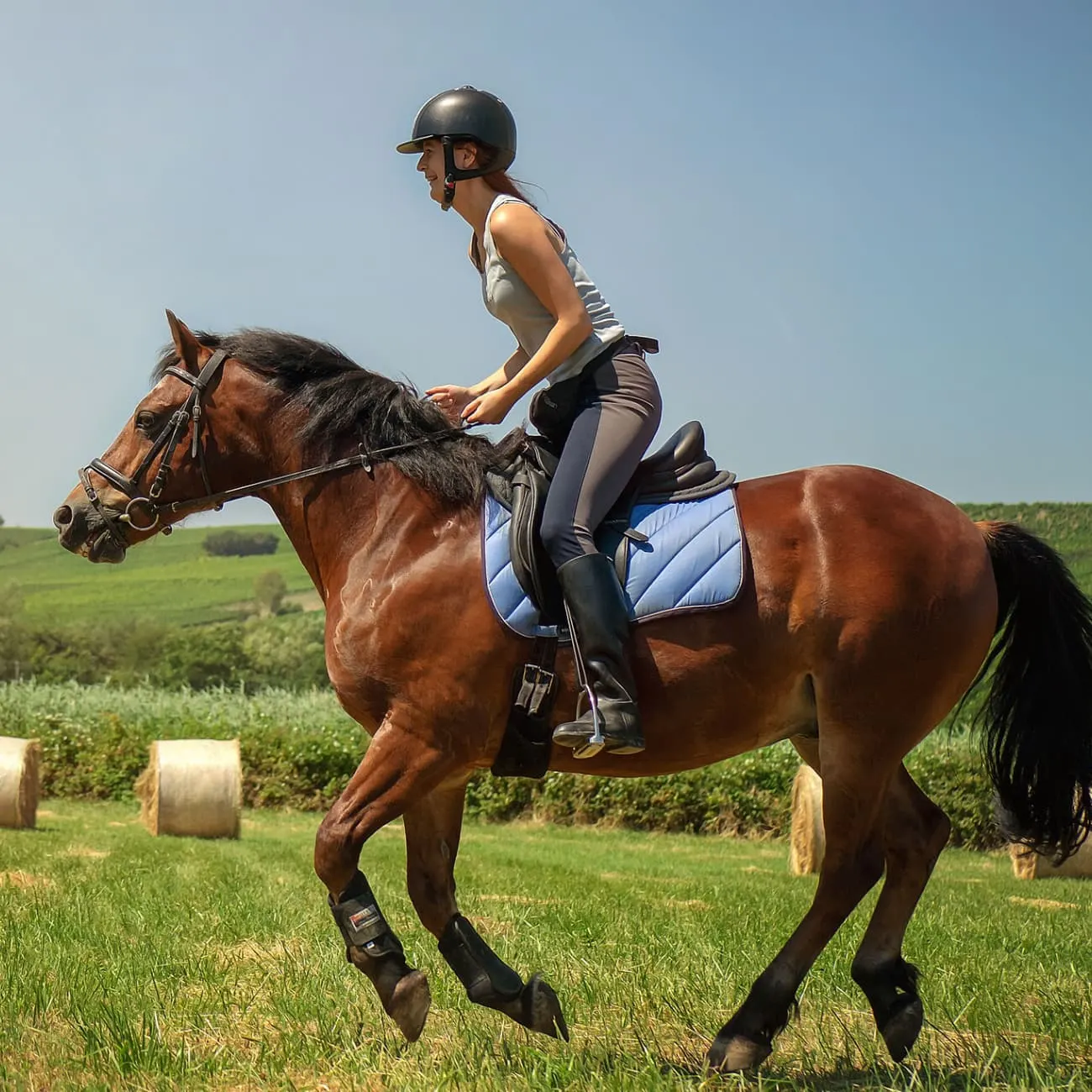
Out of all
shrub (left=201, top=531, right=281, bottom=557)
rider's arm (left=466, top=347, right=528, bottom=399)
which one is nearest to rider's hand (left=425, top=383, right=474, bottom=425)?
rider's arm (left=466, top=347, right=528, bottom=399)

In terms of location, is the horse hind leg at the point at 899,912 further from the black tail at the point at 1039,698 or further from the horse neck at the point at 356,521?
the horse neck at the point at 356,521

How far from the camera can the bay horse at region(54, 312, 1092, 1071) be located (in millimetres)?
4484

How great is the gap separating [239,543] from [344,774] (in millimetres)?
45847

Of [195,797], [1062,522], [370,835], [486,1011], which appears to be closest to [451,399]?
[370,835]

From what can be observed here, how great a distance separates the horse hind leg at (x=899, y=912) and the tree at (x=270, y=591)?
49513 mm

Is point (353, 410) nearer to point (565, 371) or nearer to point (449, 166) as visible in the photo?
point (565, 371)

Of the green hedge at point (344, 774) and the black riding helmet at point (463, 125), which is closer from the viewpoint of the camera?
the black riding helmet at point (463, 125)

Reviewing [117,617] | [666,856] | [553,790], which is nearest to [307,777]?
[553,790]

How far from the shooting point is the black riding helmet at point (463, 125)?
15.6ft

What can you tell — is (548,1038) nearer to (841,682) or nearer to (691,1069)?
(691,1069)

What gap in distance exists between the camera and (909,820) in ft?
16.5

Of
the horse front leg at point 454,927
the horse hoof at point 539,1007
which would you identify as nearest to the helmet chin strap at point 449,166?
the horse front leg at point 454,927

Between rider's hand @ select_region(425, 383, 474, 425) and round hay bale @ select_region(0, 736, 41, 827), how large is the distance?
11.5m

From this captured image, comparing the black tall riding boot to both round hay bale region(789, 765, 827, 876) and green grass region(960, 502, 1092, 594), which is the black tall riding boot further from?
green grass region(960, 502, 1092, 594)
